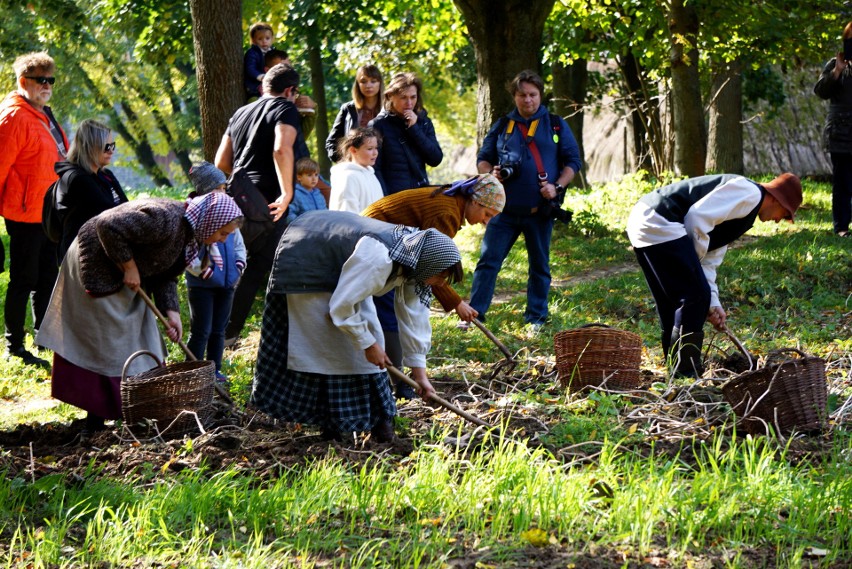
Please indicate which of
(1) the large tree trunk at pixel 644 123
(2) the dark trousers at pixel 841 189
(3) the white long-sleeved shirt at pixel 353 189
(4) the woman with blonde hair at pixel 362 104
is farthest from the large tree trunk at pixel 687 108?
(3) the white long-sleeved shirt at pixel 353 189

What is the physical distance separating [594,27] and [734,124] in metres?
2.89

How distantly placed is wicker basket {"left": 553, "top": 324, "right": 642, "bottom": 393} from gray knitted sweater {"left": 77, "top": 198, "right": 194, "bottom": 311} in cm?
229

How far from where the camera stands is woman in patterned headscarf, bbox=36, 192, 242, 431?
5.39 meters

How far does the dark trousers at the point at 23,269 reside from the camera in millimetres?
7625

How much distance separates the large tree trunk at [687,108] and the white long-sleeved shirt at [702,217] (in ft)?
24.9

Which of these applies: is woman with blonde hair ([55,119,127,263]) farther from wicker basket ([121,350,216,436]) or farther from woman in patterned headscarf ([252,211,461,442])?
woman in patterned headscarf ([252,211,461,442])

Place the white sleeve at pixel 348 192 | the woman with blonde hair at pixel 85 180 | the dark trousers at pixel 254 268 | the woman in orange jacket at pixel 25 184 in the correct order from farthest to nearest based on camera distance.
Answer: the dark trousers at pixel 254 268, the woman in orange jacket at pixel 25 184, the white sleeve at pixel 348 192, the woman with blonde hair at pixel 85 180

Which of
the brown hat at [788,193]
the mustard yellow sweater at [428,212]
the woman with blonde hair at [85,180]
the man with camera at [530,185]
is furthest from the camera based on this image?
the man with camera at [530,185]

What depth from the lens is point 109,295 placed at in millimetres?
5469

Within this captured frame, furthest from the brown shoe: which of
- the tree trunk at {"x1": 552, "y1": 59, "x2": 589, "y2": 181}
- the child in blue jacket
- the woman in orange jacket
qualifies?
the tree trunk at {"x1": 552, "y1": 59, "x2": 589, "y2": 181}

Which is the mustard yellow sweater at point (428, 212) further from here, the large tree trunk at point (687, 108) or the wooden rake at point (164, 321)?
the large tree trunk at point (687, 108)

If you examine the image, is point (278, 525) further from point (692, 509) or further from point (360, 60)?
point (360, 60)

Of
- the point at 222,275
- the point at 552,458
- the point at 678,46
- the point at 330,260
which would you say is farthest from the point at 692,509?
the point at 678,46

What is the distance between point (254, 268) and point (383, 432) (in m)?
2.84
